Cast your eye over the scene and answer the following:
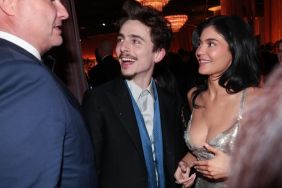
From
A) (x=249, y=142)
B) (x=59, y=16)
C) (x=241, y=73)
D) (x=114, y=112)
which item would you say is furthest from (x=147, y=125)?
(x=249, y=142)

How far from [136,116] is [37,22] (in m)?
0.78

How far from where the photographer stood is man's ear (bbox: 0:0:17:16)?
3.68ft

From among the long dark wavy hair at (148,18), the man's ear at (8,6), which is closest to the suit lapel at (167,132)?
the long dark wavy hair at (148,18)

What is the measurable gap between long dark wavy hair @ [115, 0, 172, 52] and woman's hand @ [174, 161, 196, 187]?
2.39ft

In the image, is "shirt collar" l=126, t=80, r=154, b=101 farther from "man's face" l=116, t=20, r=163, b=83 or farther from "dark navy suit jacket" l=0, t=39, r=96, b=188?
"dark navy suit jacket" l=0, t=39, r=96, b=188

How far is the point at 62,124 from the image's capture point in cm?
100

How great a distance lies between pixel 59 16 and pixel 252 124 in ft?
3.50

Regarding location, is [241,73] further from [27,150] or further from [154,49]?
[27,150]

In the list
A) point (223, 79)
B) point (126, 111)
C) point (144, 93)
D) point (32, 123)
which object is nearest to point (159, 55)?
point (144, 93)

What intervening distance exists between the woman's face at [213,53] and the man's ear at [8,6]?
1.12 meters

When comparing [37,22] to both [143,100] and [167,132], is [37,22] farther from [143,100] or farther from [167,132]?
[167,132]

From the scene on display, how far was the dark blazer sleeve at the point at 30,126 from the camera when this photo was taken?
0.92 meters

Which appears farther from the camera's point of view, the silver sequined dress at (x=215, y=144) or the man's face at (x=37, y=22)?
the silver sequined dress at (x=215, y=144)

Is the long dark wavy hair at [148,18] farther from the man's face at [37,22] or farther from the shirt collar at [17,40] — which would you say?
the shirt collar at [17,40]
